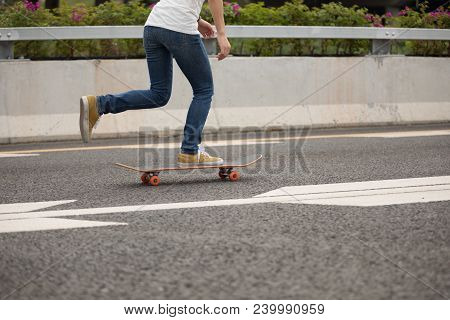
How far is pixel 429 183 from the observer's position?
20.8ft

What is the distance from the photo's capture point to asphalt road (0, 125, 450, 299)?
343cm

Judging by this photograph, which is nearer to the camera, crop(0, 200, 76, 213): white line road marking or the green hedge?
crop(0, 200, 76, 213): white line road marking

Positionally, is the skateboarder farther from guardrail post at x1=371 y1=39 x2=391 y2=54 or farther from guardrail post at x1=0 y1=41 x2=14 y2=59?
guardrail post at x1=371 y1=39 x2=391 y2=54

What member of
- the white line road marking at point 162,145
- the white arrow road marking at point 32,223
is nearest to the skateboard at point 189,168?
the white arrow road marking at point 32,223

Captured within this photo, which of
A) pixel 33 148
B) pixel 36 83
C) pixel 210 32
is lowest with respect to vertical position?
pixel 33 148

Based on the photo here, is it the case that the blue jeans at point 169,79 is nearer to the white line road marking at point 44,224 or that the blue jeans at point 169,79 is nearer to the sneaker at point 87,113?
the sneaker at point 87,113

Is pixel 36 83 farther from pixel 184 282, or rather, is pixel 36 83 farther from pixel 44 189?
pixel 184 282

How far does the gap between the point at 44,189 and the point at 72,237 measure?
7.32 ft

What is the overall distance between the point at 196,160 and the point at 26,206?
1.71 m

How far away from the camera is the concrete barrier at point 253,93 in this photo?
11227 mm

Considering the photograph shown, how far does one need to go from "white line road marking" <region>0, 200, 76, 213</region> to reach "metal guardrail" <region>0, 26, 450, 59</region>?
5979 mm

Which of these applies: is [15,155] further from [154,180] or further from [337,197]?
[337,197]

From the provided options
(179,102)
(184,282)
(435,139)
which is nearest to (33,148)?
(179,102)

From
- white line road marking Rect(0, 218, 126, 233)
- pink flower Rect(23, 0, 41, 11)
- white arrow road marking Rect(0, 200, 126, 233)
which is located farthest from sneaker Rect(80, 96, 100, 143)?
pink flower Rect(23, 0, 41, 11)
